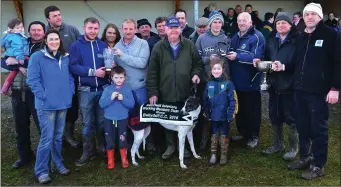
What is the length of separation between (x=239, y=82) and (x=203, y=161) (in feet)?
3.92

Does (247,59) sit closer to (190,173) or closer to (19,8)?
(190,173)

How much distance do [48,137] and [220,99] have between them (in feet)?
6.97

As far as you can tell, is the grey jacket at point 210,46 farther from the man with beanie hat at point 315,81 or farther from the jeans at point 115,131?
the jeans at point 115,131

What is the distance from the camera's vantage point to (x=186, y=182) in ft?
13.8

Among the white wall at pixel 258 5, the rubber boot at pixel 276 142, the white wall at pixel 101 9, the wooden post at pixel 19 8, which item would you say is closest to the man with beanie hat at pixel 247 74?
the rubber boot at pixel 276 142

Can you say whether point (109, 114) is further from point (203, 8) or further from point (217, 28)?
point (203, 8)

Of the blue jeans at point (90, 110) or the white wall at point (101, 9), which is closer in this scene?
the blue jeans at point (90, 110)

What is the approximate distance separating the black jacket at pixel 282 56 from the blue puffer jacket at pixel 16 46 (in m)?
3.12

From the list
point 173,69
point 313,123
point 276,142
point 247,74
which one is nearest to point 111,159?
point 173,69

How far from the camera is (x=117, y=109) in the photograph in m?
4.52

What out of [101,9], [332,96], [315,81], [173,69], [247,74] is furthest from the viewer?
[101,9]

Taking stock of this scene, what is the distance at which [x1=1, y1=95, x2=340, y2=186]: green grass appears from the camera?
4.20m

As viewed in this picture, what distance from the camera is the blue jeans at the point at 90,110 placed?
15.1ft

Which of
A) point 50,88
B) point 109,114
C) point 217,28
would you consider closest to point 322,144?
point 217,28
